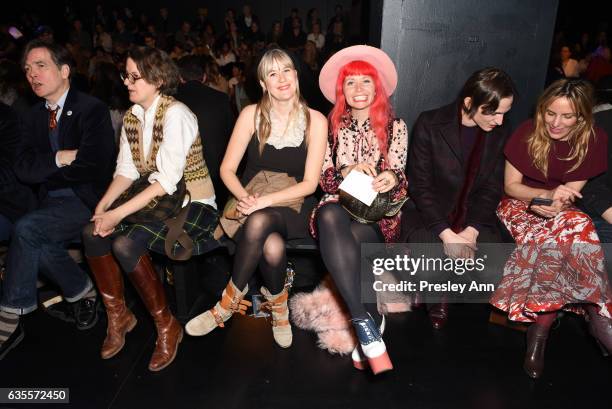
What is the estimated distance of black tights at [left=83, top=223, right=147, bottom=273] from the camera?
7.34 feet

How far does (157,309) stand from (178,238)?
40 centimetres

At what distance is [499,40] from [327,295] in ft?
6.71

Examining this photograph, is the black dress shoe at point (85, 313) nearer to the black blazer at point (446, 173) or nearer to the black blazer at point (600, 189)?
Answer: the black blazer at point (446, 173)

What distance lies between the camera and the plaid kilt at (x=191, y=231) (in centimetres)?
232

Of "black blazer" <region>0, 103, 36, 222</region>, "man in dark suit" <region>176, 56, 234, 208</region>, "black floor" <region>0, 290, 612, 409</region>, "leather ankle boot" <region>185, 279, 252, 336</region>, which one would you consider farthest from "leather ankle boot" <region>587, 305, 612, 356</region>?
"black blazer" <region>0, 103, 36, 222</region>

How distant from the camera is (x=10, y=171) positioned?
8.59 feet

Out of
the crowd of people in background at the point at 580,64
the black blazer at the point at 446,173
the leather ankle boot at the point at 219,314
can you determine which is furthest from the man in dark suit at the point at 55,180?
the crowd of people in background at the point at 580,64

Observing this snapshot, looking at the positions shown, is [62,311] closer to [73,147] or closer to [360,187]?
[73,147]

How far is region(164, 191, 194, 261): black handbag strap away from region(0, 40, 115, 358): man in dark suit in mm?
596

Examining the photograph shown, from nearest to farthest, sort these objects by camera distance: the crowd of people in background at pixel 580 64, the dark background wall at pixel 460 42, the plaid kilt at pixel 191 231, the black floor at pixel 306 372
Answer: the black floor at pixel 306 372, the plaid kilt at pixel 191 231, the dark background wall at pixel 460 42, the crowd of people in background at pixel 580 64

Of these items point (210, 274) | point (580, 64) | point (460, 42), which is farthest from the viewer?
point (580, 64)

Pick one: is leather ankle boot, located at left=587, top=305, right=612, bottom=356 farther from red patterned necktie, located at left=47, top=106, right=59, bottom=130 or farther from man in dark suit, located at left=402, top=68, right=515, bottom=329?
red patterned necktie, located at left=47, top=106, right=59, bottom=130

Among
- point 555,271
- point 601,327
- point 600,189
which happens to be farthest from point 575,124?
point 601,327

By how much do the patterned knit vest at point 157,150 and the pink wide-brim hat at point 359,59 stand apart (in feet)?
2.84
